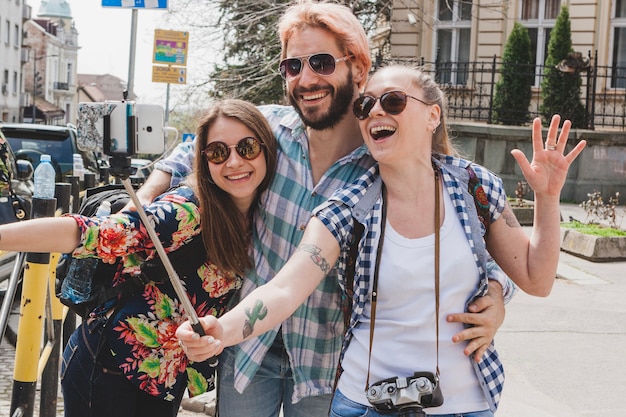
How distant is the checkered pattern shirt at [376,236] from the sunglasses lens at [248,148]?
0.43m

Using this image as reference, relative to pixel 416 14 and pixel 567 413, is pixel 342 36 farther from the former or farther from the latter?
pixel 416 14

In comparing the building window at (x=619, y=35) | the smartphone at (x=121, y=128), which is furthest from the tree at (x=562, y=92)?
the smartphone at (x=121, y=128)

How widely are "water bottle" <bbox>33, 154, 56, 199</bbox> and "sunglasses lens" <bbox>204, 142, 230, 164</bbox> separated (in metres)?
1.04

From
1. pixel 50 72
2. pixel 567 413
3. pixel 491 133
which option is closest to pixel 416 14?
pixel 491 133

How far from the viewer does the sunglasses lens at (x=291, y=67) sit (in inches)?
125

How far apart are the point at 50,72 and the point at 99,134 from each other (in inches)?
3990

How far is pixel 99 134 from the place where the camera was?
2.32 meters

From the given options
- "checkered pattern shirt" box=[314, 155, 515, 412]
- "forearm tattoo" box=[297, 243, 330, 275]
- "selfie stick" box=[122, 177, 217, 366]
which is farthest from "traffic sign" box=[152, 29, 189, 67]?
Answer: "selfie stick" box=[122, 177, 217, 366]

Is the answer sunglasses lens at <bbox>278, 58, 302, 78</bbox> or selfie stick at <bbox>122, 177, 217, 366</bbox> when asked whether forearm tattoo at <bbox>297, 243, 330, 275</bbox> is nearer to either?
selfie stick at <bbox>122, 177, 217, 366</bbox>

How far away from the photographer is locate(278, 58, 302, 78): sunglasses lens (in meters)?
3.16

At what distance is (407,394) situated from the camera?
249cm

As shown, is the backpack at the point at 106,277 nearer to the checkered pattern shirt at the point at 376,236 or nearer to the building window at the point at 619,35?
the checkered pattern shirt at the point at 376,236

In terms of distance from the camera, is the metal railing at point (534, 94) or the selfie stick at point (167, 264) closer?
the selfie stick at point (167, 264)

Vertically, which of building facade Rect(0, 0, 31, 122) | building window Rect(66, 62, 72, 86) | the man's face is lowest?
the man's face
